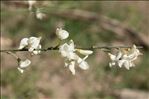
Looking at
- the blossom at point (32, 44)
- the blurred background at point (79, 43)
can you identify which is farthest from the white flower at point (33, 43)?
the blurred background at point (79, 43)

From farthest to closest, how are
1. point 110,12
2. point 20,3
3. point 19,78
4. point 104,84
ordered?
point 110,12 → point 20,3 → point 104,84 → point 19,78

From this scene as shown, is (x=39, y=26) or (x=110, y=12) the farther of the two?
(x=110, y=12)

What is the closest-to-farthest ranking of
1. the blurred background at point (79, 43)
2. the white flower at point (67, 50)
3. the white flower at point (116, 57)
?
1. the white flower at point (67, 50)
2. the white flower at point (116, 57)
3. the blurred background at point (79, 43)

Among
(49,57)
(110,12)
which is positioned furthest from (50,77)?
(110,12)

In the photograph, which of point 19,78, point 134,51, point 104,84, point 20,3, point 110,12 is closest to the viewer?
point 134,51

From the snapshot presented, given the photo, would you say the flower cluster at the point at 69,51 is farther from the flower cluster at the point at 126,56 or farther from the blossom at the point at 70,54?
the flower cluster at the point at 126,56

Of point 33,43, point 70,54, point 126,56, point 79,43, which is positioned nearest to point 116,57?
point 126,56

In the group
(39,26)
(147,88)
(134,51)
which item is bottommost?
(147,88)

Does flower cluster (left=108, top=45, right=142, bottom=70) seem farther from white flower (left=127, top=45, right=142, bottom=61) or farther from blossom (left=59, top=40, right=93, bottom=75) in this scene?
blossom (left=59, top=40, right=93, bottom=75)

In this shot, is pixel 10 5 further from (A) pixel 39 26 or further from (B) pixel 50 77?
(B) pixel 50 77
